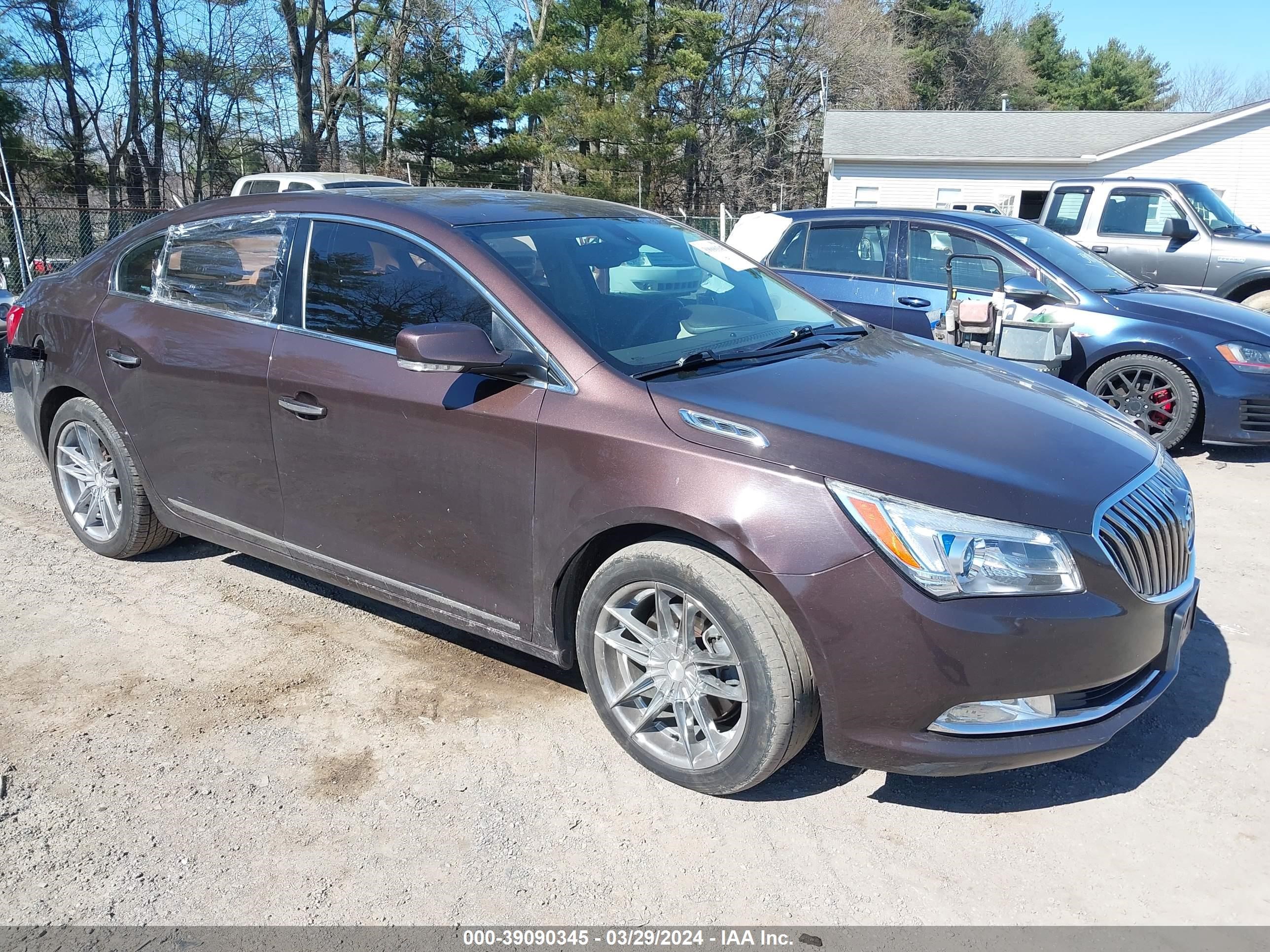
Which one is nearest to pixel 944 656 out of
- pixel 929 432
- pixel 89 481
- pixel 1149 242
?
pixel 929 432

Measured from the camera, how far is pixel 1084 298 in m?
7.26

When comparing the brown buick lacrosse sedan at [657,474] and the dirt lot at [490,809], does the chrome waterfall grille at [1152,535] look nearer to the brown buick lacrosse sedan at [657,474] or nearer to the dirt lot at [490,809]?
the brown buick lacrosse sedan at [657,474]

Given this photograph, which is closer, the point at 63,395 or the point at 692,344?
the point at 692,344

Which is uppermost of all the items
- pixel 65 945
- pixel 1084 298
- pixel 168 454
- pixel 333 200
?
pixel 333 200

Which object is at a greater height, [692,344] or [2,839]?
[692,344]

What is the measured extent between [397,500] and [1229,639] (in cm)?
342

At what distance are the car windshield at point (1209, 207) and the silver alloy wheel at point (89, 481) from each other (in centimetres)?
1103

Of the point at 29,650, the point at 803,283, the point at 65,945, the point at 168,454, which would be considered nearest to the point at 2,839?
the point at 65,945

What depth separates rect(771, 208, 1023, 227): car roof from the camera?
7738 mm

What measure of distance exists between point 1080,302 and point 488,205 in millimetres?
5070

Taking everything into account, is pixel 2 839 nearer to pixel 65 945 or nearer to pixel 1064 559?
pixel 65 945

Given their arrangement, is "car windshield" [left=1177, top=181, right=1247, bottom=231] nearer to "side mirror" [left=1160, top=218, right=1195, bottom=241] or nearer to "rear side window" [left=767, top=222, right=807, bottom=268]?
"side mirror" [left=1160, top=218, right=1195, bottom=241]

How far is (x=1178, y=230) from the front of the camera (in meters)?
10.9

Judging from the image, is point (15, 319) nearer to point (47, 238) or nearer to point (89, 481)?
point (89, 481)
